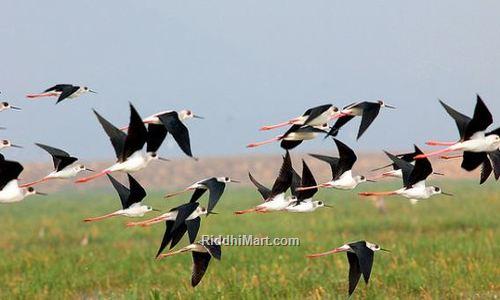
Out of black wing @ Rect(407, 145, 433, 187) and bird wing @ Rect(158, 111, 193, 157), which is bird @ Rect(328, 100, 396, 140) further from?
bird wing @ Rect(158, 111, 193, 157)

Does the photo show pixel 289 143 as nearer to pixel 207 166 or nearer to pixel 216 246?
pixel 216 246

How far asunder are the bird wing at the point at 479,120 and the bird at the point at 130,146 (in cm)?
158

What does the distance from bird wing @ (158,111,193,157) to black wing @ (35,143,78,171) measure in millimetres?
524

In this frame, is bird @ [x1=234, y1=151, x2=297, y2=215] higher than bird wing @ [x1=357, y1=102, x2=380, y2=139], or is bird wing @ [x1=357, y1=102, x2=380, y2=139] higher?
bird wing @ [x1=357, y1=102, x2=380, y2=139]

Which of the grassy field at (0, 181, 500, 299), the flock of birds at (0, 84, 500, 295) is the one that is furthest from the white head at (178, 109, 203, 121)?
the grassy field at (0, 181, 500, 299)

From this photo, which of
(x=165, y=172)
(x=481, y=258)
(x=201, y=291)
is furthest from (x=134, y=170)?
(x=165, y=172)

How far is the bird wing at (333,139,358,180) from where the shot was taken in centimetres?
435

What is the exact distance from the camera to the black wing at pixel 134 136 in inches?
146

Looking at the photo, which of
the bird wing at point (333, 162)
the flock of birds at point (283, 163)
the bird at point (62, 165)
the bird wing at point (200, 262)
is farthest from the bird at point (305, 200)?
the bird at point (62, 165)

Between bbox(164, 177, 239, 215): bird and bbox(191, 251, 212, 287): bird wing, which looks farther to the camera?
bbox(191, 251, 212, 287): bird wing

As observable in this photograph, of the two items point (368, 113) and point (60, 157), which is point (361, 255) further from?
point (60, 157)

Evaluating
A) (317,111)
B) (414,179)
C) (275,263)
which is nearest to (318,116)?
(317,111)

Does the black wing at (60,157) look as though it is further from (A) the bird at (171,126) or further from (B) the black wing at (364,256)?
(B) the black wing at (364,256)

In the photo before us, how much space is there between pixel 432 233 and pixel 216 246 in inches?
700
